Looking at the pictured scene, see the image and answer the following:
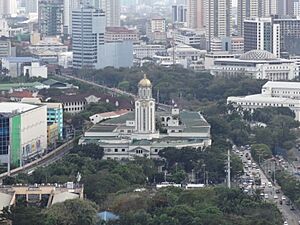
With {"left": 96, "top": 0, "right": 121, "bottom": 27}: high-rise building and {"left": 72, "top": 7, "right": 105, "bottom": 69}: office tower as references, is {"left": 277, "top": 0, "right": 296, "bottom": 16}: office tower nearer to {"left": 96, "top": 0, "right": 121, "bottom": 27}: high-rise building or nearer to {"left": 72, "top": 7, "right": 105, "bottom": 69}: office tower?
{"left": 96, "top": 0, "right": 121, "bottom": 27}: high-rise building

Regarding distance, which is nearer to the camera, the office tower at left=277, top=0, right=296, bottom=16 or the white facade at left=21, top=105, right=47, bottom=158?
the white facade at left=21, top=105, right=47, bottom=158

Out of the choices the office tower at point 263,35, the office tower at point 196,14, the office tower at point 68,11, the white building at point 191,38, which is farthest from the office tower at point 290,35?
the office tower at point 68,11

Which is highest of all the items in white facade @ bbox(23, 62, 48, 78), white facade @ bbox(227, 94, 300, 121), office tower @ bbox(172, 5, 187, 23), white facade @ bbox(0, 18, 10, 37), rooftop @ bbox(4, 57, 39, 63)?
office tower @ bbox(172, 5, 187, 23)

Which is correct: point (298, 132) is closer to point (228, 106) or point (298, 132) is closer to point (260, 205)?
point (228, 106)

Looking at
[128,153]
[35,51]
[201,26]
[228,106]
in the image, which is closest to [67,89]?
[228,106]

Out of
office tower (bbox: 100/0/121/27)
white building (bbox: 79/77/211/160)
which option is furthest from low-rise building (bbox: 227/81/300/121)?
office tower (bbox: 100/0/121/27)

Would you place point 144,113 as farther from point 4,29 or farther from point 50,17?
point 4,29

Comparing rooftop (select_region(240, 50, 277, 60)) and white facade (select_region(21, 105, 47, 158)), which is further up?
rooftop (select_region(240, 50, 277, 60))
